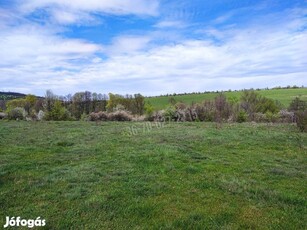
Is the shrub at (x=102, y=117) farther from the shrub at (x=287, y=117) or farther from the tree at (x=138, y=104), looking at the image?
the shrub at (x=287, y=117)

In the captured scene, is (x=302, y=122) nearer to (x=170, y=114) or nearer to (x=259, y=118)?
(x=259, y=118)

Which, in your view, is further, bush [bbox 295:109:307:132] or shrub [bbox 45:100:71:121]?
shrub [bbox 45:100:71:121]

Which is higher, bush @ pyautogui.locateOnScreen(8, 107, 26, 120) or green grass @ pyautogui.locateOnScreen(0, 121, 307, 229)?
bush @ pyautogui.locateOnScreen(8, 107, 26, 120)

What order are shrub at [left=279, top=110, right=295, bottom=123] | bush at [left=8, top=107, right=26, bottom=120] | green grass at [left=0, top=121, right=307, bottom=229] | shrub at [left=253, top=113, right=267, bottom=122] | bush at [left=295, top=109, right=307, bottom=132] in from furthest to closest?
1. bush at [left=8, top=107, right=26, bottom=120]
2. shrub at [left=253, top=113, right=267, bottom=122]
3. shrub at [left=279, top=110, right=295, bottom=123]
4. bush at [left=295, top=109, right=307, bottom=132]
5. green grass at [left=0, top=121, right=307, bottom=229]

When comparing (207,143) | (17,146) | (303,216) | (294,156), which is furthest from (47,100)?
(303,216)

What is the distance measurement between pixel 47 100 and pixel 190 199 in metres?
33.7

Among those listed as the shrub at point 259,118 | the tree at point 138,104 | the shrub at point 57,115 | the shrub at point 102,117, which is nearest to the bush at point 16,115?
the shrub at point 57,115

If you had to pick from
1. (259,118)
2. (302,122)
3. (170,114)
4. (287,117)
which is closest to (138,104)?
(170,114)

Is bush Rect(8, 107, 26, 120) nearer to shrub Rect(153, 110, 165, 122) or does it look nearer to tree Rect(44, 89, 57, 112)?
tree Rect(44, 89, 57, 112)

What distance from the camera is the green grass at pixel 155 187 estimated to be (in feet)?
16.5

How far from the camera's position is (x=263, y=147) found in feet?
39.6

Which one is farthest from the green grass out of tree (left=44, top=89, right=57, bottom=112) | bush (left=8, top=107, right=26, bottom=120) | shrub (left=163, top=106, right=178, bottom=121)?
tree (left=44, top=89, right=57, bottom=112)

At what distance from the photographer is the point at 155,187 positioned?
21.5 feet

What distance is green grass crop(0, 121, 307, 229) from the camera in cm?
502
